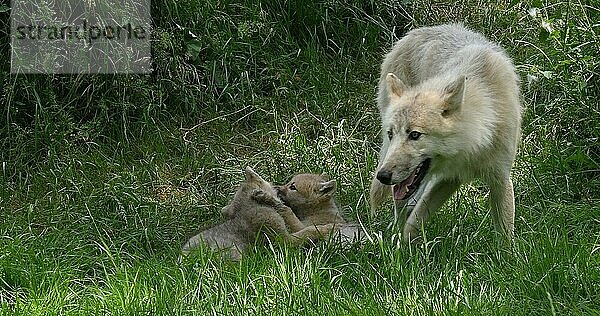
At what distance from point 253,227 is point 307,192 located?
2.06 feet

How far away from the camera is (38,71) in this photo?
7293mm

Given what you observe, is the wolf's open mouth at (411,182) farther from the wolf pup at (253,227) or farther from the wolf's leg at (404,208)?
the wolf pup at (253,227)

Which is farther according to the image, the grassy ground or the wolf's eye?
the wolf's eye

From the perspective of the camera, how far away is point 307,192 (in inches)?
244

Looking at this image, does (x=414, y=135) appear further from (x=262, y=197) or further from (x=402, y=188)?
(x=262, y=197)

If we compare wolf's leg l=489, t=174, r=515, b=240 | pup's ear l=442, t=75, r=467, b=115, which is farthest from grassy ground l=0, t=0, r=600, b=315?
pup's ear l=442, t=75, r=467, b=115

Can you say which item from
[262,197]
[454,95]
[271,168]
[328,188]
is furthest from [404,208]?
[271,168]

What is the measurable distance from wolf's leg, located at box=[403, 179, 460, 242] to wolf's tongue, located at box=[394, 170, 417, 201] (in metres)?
0.36

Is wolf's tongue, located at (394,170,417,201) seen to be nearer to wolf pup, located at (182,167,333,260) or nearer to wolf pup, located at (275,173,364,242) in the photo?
wolf pup, located at (182,167,333,260)

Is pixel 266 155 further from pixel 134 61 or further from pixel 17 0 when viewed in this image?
pixel 17 0

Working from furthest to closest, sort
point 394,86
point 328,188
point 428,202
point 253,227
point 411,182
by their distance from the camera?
point 328,188, point 428,202, point 253,227, point 394,86, point 411,182

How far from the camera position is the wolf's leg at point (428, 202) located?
573 centimetres

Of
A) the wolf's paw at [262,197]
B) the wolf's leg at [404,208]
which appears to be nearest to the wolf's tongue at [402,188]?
the wolf's leg at [404,208]

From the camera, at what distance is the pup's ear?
17.0ft
